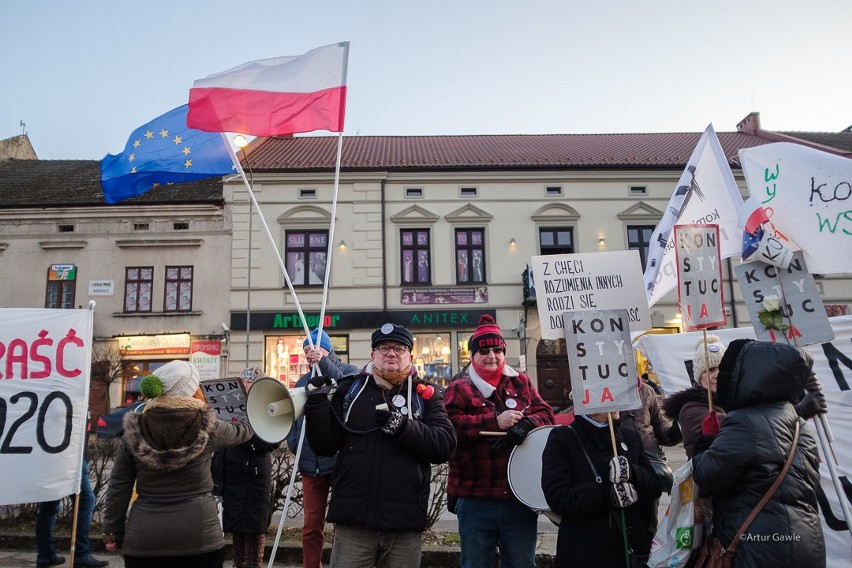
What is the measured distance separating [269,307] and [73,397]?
16.6 metres

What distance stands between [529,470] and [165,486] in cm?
220

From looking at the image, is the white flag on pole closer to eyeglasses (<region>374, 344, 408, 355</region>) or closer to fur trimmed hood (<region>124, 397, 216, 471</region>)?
eyeglasses (<region>374, 344, 408, 355</region>)

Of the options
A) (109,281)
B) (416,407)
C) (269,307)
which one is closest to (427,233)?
(269,307)

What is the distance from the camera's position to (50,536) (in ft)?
18.7

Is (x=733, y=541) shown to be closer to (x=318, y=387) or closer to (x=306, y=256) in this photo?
(x=318, y=387)

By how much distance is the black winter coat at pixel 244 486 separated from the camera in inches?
201

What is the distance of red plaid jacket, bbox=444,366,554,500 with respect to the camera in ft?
13.1

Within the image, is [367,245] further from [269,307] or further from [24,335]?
[24,335]

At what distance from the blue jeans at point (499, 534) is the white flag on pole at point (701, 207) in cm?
305

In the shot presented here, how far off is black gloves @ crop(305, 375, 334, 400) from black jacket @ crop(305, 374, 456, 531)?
3 cm

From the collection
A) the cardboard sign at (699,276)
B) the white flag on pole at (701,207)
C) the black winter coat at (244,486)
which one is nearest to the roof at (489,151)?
the white flag on pole at (701,207)

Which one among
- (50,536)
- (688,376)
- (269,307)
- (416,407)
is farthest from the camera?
(269,307)

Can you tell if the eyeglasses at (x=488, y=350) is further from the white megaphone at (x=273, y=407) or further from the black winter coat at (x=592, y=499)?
the white megaphone at (x=273, y=407)

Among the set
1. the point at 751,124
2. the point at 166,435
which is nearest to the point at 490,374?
the point at 166,435
